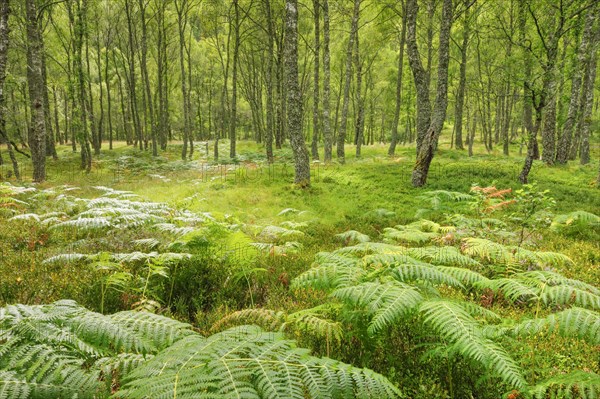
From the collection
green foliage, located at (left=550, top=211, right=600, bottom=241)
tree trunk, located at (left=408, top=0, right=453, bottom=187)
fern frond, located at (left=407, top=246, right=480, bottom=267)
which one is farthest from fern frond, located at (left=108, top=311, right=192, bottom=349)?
tree trunk, located at (left=408, top=0, right=453, bottom=187)

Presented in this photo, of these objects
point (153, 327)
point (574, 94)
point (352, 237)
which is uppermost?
point (574, 94)

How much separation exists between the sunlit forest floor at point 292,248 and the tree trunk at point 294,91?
34.1 inches

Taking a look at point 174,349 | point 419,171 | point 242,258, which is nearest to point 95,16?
point 419,171

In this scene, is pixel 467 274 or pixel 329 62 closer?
pixel 467 274

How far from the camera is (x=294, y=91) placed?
11.6m

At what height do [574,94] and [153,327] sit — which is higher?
[574,94]

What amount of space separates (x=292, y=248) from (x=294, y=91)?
783cm

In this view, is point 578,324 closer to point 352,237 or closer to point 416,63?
point 352,237

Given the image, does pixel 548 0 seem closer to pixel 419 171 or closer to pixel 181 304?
pixel 419 171

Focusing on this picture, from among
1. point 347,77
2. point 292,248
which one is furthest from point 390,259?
point 347,77

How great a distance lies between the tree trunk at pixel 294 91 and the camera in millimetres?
11289

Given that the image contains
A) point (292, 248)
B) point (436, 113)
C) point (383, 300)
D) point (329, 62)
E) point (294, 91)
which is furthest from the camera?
point (329, 62)

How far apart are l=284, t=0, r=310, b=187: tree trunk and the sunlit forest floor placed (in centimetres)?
87

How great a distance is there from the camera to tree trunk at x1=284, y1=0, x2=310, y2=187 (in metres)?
11.3
